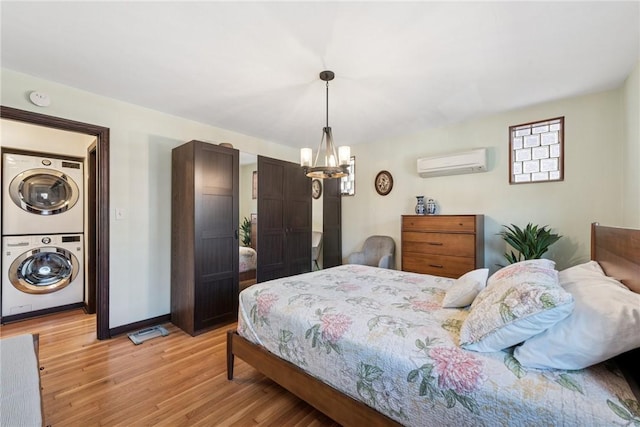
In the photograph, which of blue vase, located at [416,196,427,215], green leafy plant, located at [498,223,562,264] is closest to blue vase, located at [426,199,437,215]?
blue vase, located at [416,196,427,215]

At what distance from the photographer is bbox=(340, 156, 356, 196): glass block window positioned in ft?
15.4

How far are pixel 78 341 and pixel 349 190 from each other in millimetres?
3940

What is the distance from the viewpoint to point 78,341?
8.79ft

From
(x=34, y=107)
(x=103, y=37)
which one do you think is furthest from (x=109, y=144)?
(x=103, y=37)

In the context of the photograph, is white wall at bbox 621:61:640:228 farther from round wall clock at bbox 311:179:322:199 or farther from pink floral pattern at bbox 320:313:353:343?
round wall clock at bbox 311:179:322:199

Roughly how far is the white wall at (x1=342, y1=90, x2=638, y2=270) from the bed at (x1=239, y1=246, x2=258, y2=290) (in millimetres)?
1924

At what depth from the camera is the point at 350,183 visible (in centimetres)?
477

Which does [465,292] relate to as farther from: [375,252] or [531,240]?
[375,252]

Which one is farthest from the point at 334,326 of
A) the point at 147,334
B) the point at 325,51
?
the point at 147,334

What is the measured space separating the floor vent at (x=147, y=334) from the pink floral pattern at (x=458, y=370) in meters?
2.81

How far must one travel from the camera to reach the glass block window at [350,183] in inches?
185

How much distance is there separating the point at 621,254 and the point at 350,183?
3.59 m

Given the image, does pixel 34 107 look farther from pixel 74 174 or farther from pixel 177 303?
pixel 177 303

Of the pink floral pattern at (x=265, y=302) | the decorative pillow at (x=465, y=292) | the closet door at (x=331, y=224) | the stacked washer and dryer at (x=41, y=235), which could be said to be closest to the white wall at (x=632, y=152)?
the decorative pillow at (x=465, y=292)
